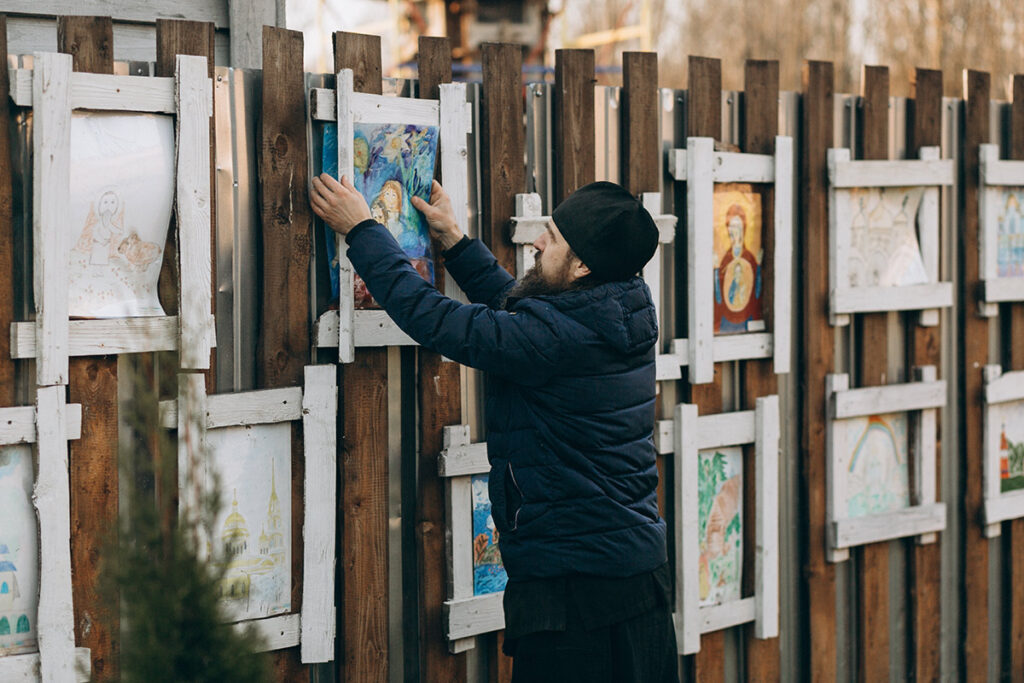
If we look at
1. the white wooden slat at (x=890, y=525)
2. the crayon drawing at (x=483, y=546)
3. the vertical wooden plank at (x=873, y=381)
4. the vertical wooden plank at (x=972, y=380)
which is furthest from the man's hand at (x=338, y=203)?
the vertical wooden plank at (x=972, y=380)

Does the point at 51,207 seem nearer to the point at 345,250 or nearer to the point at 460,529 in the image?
the point at 345,250

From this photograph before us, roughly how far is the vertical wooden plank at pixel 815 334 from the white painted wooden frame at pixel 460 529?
1560mm

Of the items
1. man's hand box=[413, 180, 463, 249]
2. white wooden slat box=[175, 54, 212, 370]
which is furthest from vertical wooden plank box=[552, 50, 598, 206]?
white wooden slat box=[175, 54, 212, 370]

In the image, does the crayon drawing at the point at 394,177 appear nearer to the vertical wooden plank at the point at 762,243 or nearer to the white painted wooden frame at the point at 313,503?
the white painted wooden frame at the point at 313,503

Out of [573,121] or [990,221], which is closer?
[573,121]

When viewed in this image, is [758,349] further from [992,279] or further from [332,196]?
[332,196]

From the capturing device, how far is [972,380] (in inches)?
204

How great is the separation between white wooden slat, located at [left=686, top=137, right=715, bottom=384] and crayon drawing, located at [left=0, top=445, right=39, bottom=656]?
242 cm

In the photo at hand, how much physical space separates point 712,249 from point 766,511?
1097 mm

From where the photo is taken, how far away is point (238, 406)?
349cm

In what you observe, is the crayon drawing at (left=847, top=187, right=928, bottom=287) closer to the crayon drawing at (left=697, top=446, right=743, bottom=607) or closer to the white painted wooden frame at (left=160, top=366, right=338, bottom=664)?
the crayon drawing at (left=697, top=446, right=743, bottom=607)

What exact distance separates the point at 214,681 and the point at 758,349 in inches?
118

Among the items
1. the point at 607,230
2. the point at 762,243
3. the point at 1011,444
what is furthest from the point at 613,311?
the point at 1011,444

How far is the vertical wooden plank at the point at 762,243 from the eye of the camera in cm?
457
